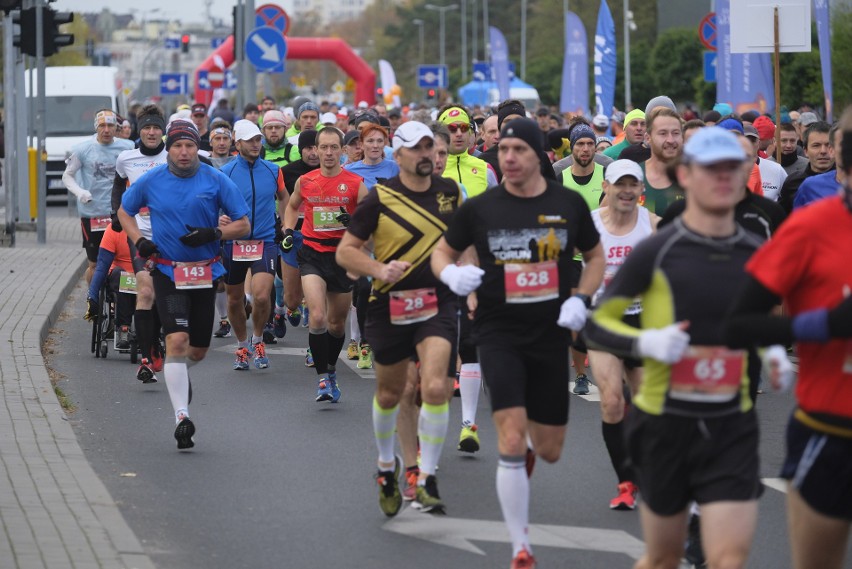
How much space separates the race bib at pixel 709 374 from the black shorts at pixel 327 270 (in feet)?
22.2

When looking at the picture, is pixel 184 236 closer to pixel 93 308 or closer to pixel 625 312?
pixel 625 312

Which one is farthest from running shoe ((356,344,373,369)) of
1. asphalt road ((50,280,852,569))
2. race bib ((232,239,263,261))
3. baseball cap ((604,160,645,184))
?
baseball cap ((604,160,645,184))

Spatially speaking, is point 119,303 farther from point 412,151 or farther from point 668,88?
point 668,88

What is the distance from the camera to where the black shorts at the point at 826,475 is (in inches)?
194

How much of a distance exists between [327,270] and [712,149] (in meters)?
7.04

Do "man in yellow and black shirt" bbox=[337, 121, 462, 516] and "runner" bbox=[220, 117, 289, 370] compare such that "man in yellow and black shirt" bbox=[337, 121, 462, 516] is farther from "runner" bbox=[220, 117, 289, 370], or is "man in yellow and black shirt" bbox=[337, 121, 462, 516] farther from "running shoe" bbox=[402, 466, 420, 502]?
"runner" bbox=[220, 117, 289, 370]

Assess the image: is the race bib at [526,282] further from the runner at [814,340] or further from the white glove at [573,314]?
the runner at [814,340]

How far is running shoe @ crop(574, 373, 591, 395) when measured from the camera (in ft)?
39.5

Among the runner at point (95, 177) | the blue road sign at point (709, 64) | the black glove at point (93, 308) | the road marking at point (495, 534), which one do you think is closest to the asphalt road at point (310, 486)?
the road marking at point (495, 534)

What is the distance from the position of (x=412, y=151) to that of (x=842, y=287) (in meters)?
3.71

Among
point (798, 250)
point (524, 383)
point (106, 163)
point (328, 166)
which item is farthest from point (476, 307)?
point (106, 163)

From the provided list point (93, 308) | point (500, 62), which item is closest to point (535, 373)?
point (93, 308)

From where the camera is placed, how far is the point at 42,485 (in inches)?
325

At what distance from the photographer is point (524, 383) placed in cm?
705
